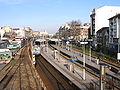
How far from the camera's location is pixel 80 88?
1669 centimetres

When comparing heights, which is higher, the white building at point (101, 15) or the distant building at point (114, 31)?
the white building at point (101, 15)

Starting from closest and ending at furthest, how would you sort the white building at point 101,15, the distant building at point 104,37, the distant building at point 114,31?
the distant building at point 114,31 < the distant building at point 104,37 < the white building at point 101,15

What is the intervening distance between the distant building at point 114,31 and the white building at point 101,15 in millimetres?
13594

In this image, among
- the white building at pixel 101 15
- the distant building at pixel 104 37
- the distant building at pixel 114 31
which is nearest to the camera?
the distant building at pixel 114 31

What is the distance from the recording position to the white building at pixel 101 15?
6681 cm

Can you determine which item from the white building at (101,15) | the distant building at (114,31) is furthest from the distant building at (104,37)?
the white building at (101,15)

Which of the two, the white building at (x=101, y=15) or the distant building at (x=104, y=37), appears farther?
the white building at (x=101, y=15)

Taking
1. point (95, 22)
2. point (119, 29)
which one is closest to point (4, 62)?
point (119, 29)

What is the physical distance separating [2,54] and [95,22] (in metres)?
40.3

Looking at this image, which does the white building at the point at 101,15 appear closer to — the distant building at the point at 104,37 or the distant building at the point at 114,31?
the distant building at the point at 104,37

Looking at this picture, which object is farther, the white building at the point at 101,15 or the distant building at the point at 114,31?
the white building at the point at 101,15

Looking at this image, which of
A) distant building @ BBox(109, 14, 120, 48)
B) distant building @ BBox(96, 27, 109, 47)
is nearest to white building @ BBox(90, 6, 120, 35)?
distant building @ BBox(96, 27, 109, 47)

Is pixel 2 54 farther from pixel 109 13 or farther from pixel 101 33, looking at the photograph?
pixel 109 13

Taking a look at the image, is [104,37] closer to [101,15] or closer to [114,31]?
[114,31]
